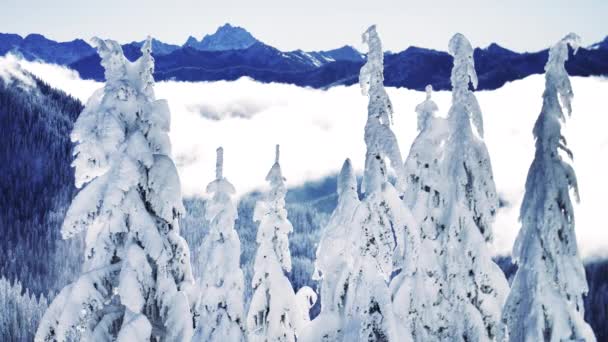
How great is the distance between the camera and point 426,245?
16.1m

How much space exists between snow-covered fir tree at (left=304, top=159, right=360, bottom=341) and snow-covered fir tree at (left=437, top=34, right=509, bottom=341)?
12.8 ft

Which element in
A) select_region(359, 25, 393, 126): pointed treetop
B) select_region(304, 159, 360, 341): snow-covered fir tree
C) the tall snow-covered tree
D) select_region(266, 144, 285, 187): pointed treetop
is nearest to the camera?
the tall snow-covered tree

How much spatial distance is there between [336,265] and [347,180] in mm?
1847

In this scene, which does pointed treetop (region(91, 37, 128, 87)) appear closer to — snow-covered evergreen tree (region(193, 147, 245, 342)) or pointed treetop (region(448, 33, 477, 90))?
snow-covered evergreen tree (region(193, 147, 245, 342))

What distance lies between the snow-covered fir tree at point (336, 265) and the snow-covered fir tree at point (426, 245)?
277 centimetres

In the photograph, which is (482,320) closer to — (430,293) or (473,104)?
(430,293)

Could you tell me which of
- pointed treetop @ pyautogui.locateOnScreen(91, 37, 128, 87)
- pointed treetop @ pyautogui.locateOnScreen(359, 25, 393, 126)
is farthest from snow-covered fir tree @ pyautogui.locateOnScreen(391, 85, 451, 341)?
pointed treetop @ pyautogui.locateOnScreen(91, 37, 128, 87)

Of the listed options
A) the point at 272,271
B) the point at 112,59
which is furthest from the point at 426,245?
the point at 112,59

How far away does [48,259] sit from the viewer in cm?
16488

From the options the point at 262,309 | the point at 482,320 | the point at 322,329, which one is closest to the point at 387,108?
the point at 322,329

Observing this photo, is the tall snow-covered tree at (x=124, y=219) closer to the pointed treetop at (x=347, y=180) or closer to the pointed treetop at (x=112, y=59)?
the pointed treetop at (x=112, y=59)

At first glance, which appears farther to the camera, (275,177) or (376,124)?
(275,177)

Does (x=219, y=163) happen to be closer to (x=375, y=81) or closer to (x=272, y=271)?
(x=272, y=271)

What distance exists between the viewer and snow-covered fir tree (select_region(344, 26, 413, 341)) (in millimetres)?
11250
